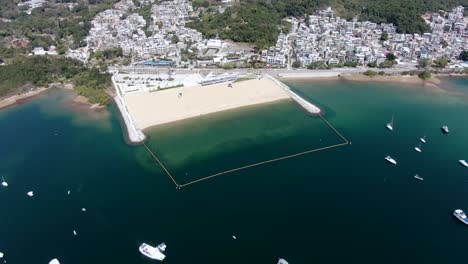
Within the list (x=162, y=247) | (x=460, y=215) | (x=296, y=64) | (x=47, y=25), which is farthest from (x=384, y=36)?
(x=47, y=25)

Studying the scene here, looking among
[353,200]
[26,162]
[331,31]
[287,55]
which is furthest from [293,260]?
[331,31]

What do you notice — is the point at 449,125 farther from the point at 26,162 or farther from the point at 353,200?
the point at 26,162

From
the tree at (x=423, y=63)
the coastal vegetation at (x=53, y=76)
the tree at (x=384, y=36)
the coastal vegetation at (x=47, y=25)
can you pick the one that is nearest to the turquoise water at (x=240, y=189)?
the coastal vegetation at (x=53, y=76)

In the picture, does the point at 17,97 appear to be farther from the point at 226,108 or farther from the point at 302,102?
the point at 302,102

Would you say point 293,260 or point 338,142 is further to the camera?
point 338,142

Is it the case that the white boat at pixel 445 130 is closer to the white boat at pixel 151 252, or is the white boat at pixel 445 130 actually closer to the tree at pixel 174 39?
the white boat at pixel 151 252

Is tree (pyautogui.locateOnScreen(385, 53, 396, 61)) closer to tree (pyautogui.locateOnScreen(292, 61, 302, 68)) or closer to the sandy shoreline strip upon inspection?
tree (pyautogui.locateOnScreen(292, 61, 302, 68))

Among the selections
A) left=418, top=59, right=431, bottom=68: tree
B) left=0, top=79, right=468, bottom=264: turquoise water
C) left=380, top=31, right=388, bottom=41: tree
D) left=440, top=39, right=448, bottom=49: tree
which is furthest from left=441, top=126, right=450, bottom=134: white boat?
left=380, top=31, right=388, bottom=41: tree
